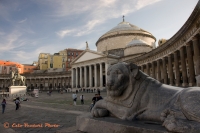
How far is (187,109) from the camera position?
2.00 m

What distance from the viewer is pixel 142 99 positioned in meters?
2.53

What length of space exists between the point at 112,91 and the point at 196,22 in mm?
14319

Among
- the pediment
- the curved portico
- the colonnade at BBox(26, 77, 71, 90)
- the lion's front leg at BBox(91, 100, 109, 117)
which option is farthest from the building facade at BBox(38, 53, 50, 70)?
the lion's front leg at BBox(91, 100, 109, 117)

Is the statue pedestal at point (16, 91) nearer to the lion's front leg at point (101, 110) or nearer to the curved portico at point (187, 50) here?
the curved portico at point (187, 50)

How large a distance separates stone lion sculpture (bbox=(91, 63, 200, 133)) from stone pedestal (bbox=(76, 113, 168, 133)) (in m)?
0.16

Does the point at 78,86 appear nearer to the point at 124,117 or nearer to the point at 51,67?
the point at 51,67

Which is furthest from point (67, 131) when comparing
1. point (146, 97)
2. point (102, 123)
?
point (146, 97)

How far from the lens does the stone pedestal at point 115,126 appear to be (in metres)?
2.05

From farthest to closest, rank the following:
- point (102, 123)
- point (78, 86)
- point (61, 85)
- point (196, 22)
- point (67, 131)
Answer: point (61, 85) < point (78, 86) < point (196, 22) < point (67, 131) < point (102, 123)

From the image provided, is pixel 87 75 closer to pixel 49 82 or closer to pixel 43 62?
pixel 49 82

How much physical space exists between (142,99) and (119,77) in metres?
0.53

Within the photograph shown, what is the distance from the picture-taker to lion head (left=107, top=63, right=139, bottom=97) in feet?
8.52

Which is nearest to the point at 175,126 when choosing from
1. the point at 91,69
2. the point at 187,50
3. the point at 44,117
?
the point at 44,117

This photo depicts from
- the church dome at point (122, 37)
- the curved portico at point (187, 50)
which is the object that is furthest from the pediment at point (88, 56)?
the curved portico at point (187, 50)
